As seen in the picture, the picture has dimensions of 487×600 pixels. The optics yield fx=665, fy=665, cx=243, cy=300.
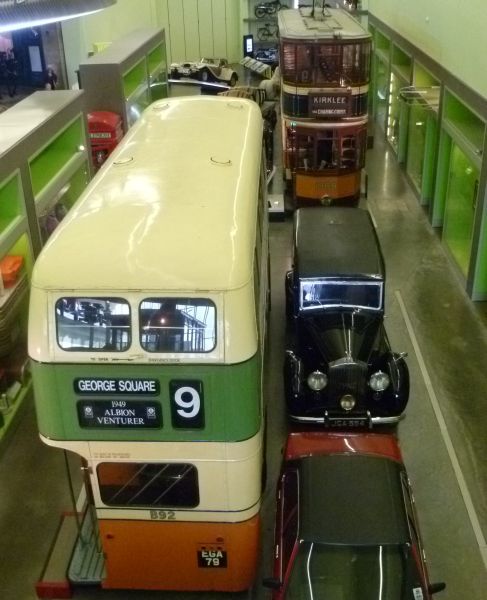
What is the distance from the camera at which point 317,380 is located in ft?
27.3

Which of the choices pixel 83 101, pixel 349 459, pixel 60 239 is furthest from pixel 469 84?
pixel 60 239

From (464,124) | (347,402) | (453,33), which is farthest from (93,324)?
(453,33)

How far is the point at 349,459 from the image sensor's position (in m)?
6.23

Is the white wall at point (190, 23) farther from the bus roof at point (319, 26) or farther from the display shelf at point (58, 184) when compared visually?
the display shelf at point (58, 184)

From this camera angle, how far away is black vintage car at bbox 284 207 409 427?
8.32 metres

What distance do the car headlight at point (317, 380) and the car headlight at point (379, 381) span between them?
0.59 metres

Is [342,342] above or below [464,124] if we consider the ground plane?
below

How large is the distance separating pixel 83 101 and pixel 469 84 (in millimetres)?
6872

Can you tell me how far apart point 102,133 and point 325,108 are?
4930 mm

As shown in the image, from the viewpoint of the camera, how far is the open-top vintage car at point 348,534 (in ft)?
17.6

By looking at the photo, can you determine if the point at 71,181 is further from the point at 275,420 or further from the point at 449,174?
the point at 449,174

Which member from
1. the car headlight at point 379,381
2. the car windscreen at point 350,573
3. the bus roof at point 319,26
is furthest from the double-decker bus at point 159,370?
the bus roof at point 319,26

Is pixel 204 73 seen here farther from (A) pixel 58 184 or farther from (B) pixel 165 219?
(B) pixel 165 219

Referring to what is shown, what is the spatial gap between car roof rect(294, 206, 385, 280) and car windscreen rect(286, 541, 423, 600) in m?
4.04
